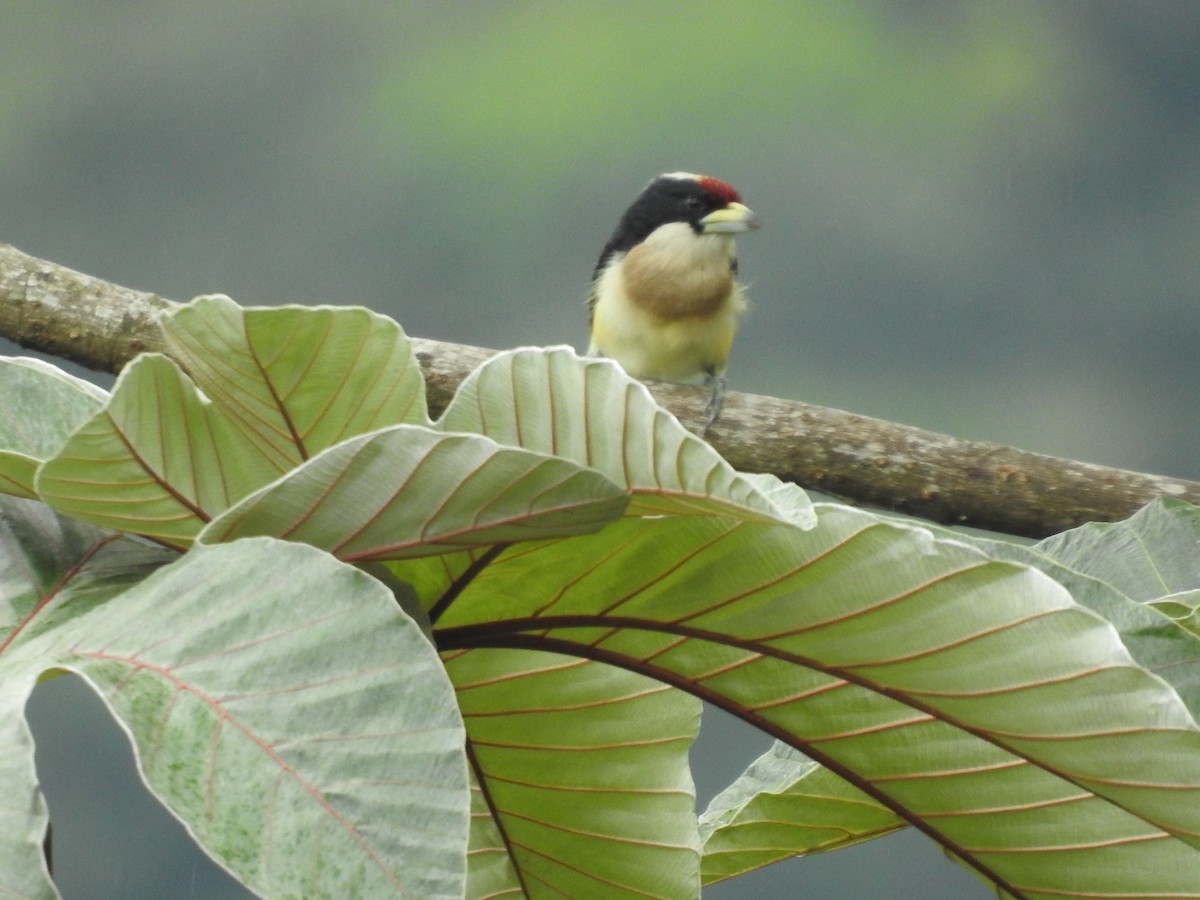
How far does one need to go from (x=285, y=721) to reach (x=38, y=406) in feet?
0.34

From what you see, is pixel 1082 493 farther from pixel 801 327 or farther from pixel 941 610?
pixel 801 327

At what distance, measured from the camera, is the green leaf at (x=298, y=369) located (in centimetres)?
21

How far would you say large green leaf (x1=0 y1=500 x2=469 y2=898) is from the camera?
159 mm

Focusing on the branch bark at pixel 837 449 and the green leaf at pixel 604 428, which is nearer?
the green leaf at pixel 604 428

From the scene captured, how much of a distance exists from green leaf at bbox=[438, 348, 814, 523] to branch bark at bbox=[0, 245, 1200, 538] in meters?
0.47

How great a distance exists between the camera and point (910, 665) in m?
0.21

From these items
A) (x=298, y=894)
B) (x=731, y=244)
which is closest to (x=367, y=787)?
(x=298, y=894)

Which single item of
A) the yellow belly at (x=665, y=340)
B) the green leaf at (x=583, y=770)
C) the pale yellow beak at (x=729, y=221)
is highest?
the green leaf at (x=583, y=770)

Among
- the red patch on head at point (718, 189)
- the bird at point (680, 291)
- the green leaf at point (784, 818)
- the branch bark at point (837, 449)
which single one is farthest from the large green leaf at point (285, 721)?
the red patch on head at point (718, 189)

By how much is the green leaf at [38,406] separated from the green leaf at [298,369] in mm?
31

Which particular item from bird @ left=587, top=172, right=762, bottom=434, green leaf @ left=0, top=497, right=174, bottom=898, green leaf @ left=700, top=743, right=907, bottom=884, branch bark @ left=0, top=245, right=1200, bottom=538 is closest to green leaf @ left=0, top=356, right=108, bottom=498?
green leaf @ left=0, top=497, right=174, bottom=898

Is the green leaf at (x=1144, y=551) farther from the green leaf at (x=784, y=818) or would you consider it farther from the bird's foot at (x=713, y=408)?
the bird's foot at (x=713, y=408)

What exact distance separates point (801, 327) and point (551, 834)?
10.0ft

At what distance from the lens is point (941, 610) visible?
0.20m
